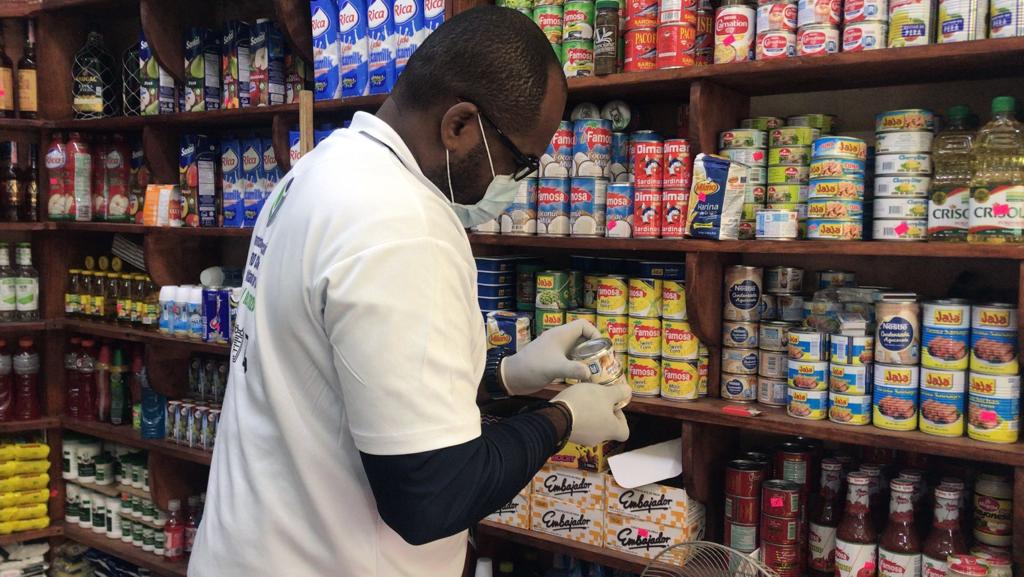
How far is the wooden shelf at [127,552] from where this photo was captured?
3051 millimetres

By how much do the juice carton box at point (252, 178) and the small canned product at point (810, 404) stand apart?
184cm

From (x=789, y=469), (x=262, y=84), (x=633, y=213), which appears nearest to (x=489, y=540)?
(x=789, y=469)

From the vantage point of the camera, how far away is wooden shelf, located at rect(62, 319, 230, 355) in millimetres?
Result: 2816

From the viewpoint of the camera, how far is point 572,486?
2.12 m

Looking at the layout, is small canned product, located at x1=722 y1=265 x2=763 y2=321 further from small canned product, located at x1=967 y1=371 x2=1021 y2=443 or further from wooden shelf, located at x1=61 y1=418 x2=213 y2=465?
wooden shelf, located at x1=61 y1=418 x2=213 y2=465

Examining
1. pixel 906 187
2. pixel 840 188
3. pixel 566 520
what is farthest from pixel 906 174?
pixel 566 520

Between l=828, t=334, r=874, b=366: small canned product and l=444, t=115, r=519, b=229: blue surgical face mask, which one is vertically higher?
l=444, t=115, r=519, b=229: blue surgical face mask

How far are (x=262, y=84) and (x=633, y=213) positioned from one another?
143 cm

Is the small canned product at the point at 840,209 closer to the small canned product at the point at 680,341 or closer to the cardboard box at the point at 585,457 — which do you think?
the small canned product at the point at 680,341

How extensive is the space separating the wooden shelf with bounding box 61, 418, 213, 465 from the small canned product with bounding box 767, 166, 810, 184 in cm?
205

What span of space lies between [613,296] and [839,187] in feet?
1.93

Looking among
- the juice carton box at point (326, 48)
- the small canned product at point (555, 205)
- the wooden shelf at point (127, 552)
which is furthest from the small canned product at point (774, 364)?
the wooden shelf at point (127, 552)

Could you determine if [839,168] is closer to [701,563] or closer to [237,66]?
[701,563]

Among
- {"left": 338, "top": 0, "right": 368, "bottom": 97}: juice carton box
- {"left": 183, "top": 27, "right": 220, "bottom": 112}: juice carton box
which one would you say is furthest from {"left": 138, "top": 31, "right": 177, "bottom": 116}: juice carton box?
{"left": 338, "top": 0, "right": 368, "bottom": 97}: juice carton box
